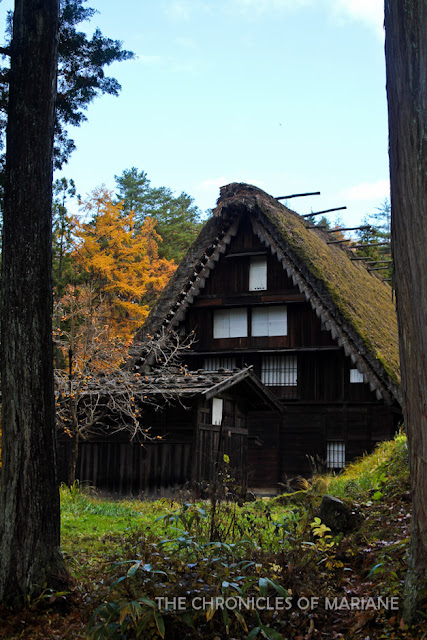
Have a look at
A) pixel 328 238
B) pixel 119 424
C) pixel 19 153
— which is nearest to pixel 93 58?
pixel 19 153

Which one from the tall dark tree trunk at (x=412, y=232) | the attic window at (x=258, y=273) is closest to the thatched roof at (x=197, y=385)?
the attic window at (x=258, y=273)

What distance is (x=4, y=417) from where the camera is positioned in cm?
654

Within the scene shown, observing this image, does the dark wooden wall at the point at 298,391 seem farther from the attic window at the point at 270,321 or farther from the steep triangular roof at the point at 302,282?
the steep triangular roof at the point at 302,282

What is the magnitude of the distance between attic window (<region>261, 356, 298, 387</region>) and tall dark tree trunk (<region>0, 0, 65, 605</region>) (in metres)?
17.1

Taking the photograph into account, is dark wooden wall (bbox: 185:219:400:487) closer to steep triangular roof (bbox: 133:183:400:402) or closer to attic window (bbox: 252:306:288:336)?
attic window (bbox: 252:306:288:336)

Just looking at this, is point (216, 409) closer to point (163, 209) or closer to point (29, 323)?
point (29, 323)

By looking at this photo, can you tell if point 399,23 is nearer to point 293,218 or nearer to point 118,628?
point 118,628

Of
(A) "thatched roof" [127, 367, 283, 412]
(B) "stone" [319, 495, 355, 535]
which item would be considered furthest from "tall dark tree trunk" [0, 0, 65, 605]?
(A) "thatched roof" [127, 367, 283, 412]

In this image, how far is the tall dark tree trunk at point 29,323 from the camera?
6.32 m

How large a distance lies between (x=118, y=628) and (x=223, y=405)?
11.6 meters

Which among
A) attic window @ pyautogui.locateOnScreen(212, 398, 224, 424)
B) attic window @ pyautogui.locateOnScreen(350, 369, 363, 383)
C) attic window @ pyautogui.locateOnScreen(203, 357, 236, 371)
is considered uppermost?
attic window @ pyautogui.locateOnScreen(203, 357, 236, 371)

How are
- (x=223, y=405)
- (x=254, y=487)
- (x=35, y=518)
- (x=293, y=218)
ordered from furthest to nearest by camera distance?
(x=293, y=218) < (x=254, y=487) < (x=223, y=405) < (x=35, y=518)

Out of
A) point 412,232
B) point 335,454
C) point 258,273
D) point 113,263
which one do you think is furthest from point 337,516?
point 113,263

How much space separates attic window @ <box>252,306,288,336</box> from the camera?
23422mm
